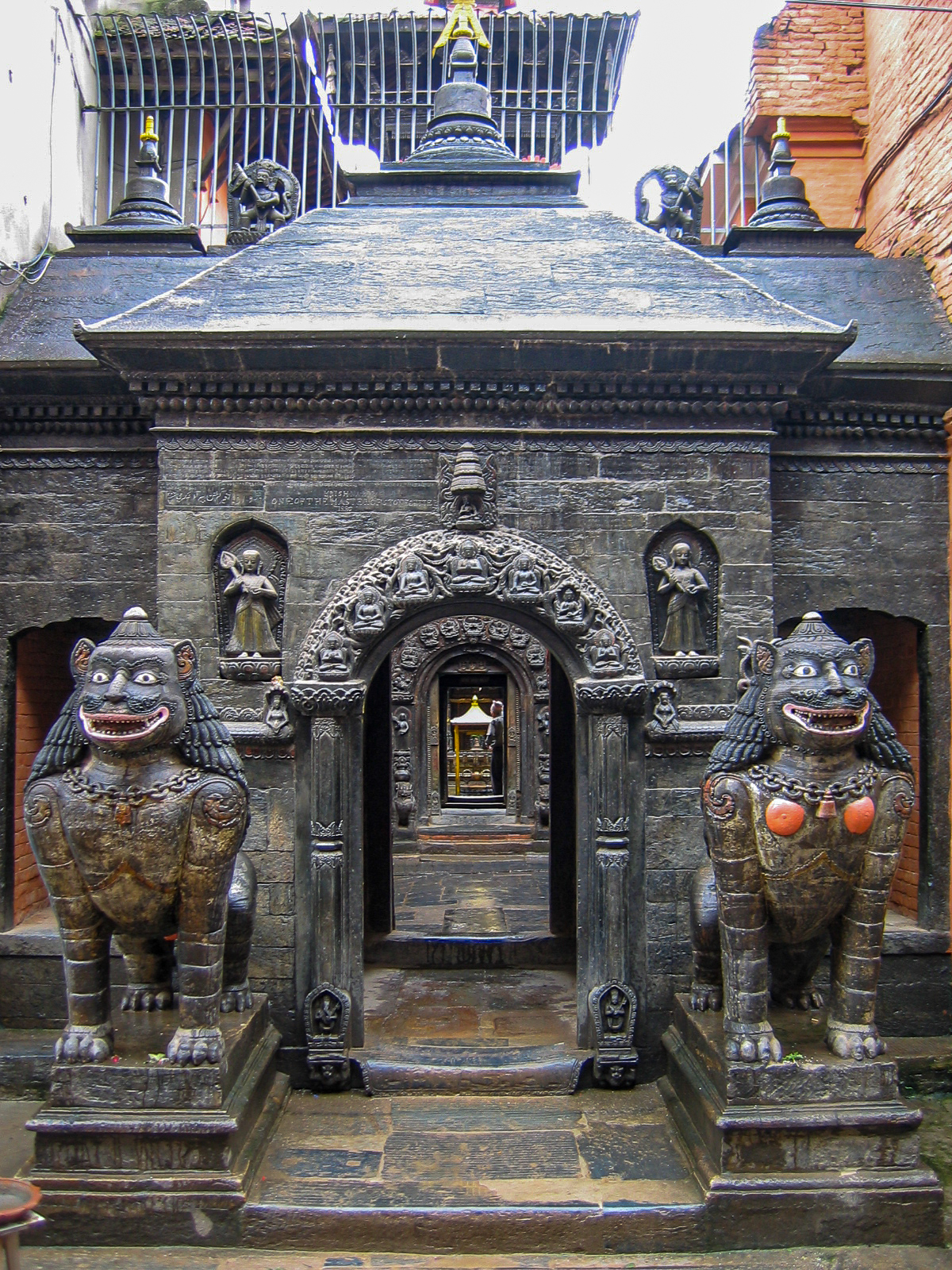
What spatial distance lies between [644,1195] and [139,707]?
3.42 m

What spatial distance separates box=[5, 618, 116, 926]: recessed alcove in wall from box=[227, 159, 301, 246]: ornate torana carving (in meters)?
3.50

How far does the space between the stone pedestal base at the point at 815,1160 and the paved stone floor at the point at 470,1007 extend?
5.63 feet

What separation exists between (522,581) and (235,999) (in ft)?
9.84

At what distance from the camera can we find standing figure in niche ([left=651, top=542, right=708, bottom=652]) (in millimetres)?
6098

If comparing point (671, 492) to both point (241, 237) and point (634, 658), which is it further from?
point (241, 237)

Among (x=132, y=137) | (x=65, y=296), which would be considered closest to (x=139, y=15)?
(x=132, y=137)

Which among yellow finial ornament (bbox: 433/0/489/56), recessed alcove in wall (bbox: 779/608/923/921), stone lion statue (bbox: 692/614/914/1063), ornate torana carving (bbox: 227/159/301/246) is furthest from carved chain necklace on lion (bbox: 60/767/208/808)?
yellow finial ornament (bbox: 433/0/489/56)

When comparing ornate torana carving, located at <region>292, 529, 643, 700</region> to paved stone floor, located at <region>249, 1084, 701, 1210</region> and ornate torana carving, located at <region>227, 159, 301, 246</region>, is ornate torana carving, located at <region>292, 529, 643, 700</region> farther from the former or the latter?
ornate torana carving, located at <region>227, 159, 301, 246</region>

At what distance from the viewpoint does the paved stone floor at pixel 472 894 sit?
364 inches

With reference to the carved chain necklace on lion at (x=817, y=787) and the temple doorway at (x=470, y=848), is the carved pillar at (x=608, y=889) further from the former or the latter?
the carved chain necklace on lion at (x=817, y=787)

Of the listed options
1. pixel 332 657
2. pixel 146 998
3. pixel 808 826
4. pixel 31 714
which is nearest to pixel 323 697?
pixel 332 657

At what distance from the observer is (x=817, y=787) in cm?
464

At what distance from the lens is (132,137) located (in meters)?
10.2

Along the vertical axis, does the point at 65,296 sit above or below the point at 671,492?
above
